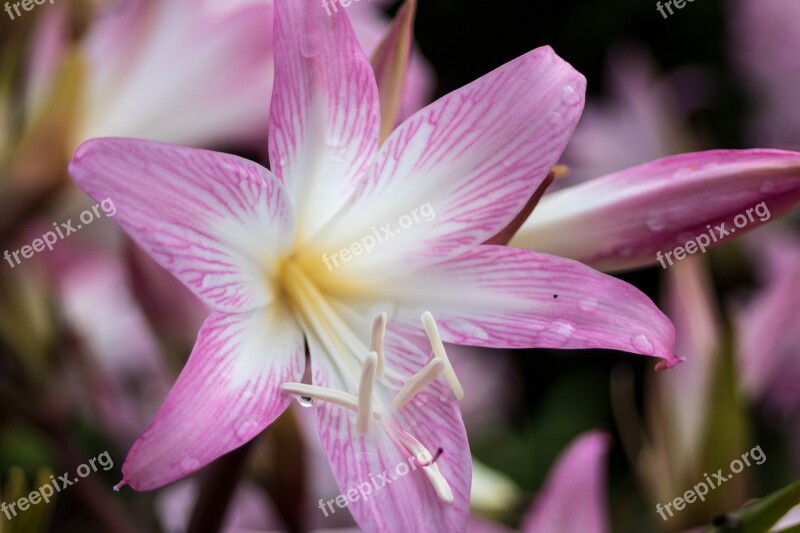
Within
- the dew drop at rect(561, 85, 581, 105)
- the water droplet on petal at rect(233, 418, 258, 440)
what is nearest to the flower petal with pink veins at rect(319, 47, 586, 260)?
the dew drop at rect(561, 85, 581, 105)

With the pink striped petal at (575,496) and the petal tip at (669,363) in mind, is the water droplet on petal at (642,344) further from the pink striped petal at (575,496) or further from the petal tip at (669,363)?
the pink striped petal at (575,496)

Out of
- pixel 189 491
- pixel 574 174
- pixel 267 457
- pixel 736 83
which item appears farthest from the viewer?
pixel 736 83

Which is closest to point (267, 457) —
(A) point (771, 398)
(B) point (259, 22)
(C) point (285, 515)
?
(C) point (285, 515)

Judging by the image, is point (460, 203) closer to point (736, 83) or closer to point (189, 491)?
point (189, 491)

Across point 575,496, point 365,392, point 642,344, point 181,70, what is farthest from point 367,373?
point 181,70

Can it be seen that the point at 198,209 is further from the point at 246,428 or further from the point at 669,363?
the point at 669,363

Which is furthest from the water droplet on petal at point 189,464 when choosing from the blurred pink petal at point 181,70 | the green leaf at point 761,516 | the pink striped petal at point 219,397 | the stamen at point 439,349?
the blurred pink petal at point 181,70
